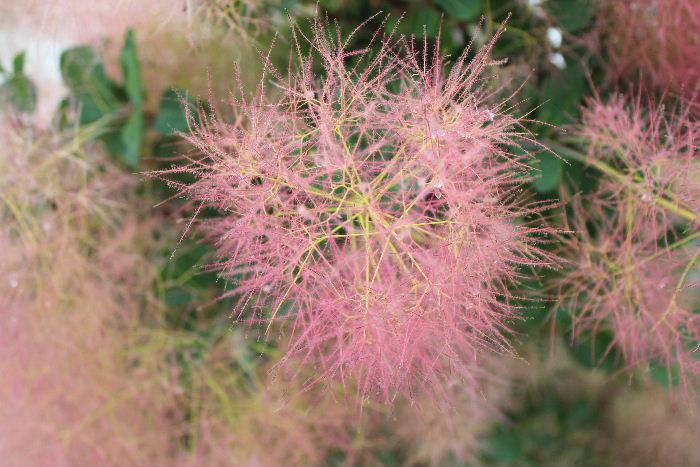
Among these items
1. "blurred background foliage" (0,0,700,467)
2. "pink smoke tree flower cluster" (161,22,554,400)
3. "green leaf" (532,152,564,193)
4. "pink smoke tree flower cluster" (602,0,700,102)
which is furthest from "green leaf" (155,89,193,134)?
"pink smoke tree flower cluster" (602,0,700,102)

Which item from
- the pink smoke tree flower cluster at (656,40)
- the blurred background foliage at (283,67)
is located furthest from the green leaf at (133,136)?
the pink smoke tree flower cluster at (656,40)

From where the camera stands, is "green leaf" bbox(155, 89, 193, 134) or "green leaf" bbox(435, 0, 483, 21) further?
"green leaf" bbox(155, 89, 193, 134)

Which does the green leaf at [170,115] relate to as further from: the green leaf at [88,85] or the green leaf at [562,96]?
the green leaf at [562,96]

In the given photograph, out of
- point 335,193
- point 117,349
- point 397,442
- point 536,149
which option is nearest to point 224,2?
point 335,193

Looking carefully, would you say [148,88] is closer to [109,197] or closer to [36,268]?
[109,197]

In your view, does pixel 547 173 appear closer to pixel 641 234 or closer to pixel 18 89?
pixel 641 234

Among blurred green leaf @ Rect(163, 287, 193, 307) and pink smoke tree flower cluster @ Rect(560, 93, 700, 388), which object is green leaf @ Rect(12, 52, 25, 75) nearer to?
blurred green leaf @ Rect(163, 287, 193, 307)
